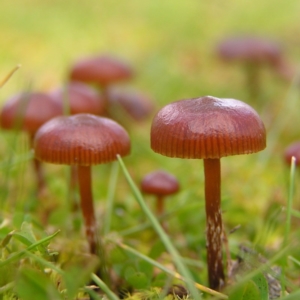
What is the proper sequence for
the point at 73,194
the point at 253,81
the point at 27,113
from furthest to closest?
1. the point at 253,81
2. the point at 73,194
3. the point at 27,113

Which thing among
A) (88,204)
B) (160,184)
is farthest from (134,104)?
(88,204)

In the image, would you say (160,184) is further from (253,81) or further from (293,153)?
(253,81)

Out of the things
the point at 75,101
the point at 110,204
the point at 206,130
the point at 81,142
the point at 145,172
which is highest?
the point at 206,130

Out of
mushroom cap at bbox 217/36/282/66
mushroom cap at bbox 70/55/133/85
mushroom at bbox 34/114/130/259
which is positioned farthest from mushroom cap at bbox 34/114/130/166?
mushroom cap at bbox 217/36/282/66

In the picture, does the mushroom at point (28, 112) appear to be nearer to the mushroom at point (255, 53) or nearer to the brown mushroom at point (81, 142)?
the brown mushroom at point (81, 142)

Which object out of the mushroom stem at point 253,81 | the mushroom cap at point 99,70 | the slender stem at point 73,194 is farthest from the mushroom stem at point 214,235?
the mushroom stem at point 253,81
